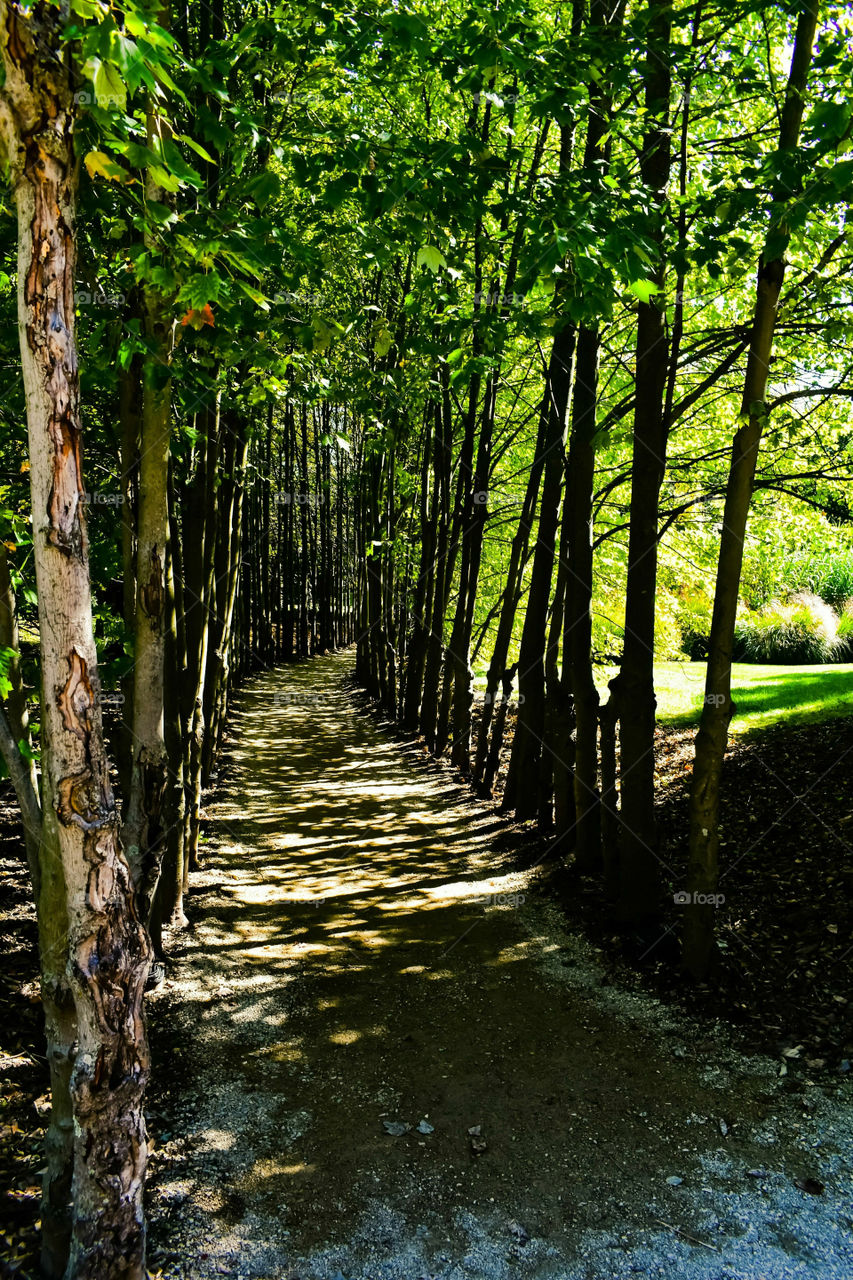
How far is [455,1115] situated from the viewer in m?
4.35

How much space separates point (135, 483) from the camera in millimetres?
5254

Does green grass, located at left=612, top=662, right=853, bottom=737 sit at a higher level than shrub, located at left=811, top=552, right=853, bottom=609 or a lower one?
lower

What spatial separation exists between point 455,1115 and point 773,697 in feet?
27.0

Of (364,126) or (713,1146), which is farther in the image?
(364,126)

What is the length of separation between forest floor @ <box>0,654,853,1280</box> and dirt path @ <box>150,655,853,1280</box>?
0.01 m

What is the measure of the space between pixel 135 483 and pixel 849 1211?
206 inches

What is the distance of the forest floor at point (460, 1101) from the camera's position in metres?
3.45

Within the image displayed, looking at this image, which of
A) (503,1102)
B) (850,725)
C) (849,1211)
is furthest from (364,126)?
(850,725)

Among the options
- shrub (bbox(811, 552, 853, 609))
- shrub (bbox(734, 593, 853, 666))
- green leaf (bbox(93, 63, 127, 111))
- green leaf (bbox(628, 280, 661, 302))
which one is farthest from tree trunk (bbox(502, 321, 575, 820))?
shrub (bbox(811, 552, 853, 609))

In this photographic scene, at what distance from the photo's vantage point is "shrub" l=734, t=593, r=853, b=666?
49.1 ft

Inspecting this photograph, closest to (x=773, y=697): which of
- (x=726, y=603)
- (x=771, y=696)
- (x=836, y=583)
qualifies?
(x=771, y=696)

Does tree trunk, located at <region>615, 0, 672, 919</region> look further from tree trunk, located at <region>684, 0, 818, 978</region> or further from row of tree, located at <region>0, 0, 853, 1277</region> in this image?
tree trunk, located at <region>684, 0, 818, 978</region>

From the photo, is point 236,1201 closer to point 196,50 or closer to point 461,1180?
point 461,1180

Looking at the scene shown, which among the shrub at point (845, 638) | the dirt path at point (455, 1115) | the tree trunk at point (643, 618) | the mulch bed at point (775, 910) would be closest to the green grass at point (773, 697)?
the shrub at point (845, 638)
